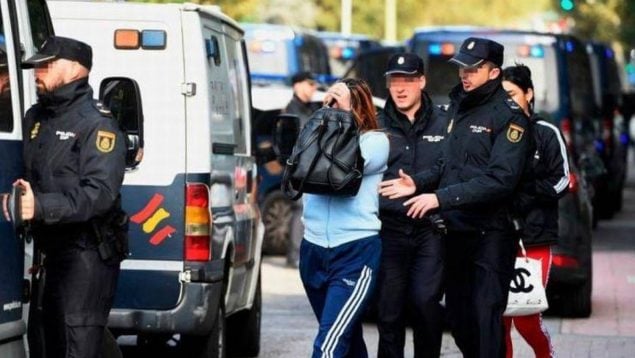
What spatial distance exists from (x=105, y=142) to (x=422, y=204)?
5.95 feet

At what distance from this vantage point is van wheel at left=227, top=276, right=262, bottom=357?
1148cm

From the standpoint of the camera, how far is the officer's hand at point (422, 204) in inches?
344

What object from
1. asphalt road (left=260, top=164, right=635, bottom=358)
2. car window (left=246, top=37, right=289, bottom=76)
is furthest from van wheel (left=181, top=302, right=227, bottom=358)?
car window (left=246, top=37, right=289, bottom=76)

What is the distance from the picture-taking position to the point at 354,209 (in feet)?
28.3

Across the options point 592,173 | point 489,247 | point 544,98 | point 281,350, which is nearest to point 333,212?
point 489,247

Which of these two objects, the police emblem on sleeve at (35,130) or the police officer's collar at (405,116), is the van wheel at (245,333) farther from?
the police emblem on sleeve at (35,130)

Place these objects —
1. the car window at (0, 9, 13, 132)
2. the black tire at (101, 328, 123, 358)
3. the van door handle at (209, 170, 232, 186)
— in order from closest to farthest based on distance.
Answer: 1. the car window at (0, 9, 13, 132)
2. the black tire at (101, 328, 123, 358)
3. the van door handle at (209, 170, 232, 186)

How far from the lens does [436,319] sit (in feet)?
30.9

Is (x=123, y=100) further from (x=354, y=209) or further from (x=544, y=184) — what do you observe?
(x=544, y=184)

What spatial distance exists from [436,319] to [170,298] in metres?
1.39

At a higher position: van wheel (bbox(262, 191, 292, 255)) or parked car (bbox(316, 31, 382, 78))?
parked car (bbox(316, 31, 382, 78))

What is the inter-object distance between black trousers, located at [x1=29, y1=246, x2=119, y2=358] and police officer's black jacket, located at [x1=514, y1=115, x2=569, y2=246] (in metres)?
2.67

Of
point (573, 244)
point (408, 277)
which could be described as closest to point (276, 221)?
point (573, 244)

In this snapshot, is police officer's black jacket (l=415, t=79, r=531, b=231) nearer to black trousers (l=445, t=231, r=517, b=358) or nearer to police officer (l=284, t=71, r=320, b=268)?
black trousers (l=445, t=231, r=517, b=358)
